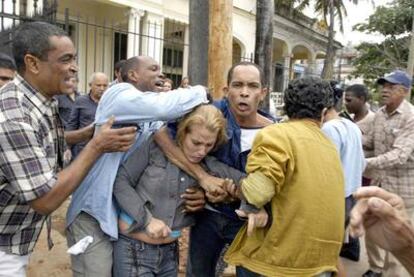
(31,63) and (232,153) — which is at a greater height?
(31,63)

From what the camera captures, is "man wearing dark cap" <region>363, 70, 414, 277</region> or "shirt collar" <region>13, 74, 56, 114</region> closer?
"shirt collar" <region>13, 74, 56, 114</region>

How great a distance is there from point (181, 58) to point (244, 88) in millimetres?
11815

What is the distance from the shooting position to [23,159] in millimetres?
1569

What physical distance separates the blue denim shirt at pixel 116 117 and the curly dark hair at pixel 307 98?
0.46 meters

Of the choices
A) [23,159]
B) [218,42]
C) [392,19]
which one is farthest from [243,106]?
[392,19]

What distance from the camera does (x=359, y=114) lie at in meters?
4.83

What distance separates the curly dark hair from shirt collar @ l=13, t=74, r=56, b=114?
120cm

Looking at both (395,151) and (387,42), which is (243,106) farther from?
(387,42)

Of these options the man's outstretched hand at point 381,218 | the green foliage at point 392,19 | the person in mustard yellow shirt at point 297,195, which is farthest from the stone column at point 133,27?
the green foliage at point 392,19

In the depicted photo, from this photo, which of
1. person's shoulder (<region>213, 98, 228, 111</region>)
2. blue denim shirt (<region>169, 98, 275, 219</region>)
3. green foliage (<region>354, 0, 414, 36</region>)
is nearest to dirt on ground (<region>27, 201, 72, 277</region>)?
blue denim shirt (<region>169, 98, 275, 219</region>)

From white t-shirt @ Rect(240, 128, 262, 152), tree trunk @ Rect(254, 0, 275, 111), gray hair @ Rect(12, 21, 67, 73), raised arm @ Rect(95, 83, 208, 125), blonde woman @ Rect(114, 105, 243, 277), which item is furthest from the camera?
tree trunk @ Rect(254, 0, 275, 111)

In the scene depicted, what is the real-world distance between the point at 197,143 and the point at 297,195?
0.56 m

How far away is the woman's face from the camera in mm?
2127

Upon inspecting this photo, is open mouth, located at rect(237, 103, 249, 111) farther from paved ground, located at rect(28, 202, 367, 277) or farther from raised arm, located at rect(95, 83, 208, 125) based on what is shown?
paved ground, located at rect(28, 202, 367, 277)
